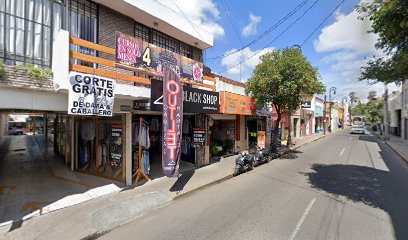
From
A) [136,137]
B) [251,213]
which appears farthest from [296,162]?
[136,137]

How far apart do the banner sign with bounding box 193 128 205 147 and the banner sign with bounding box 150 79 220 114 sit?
1123 mm

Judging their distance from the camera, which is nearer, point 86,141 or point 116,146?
point 116,146

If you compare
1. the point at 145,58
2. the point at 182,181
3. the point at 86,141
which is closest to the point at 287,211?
the point at 182,181

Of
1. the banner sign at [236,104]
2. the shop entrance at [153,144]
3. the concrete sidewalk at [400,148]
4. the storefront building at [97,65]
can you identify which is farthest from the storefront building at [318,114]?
the shop entrance at [153,144]

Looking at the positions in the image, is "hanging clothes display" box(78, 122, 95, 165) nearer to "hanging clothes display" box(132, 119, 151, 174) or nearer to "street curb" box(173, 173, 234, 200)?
"hanging clothes display" box(132, 119, 151, 174)

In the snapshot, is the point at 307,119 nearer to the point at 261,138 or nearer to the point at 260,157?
the point at 261,138

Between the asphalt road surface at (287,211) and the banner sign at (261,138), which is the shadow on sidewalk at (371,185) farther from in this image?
the banner sign at (261,138)

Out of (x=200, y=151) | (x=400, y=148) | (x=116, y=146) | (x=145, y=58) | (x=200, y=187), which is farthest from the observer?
(x=400, y=148)

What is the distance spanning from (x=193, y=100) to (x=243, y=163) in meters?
4.01

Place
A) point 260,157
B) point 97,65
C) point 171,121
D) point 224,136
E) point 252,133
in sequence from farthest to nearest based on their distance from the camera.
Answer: point 252,133 → point 224,136 → point 260,157 → point 97,65 → point 171,121

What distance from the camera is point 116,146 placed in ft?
30.2

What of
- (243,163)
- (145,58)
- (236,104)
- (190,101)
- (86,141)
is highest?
(145,58)

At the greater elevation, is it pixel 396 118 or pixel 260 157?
pixel 396 118

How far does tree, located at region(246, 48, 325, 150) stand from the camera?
13.5 m
